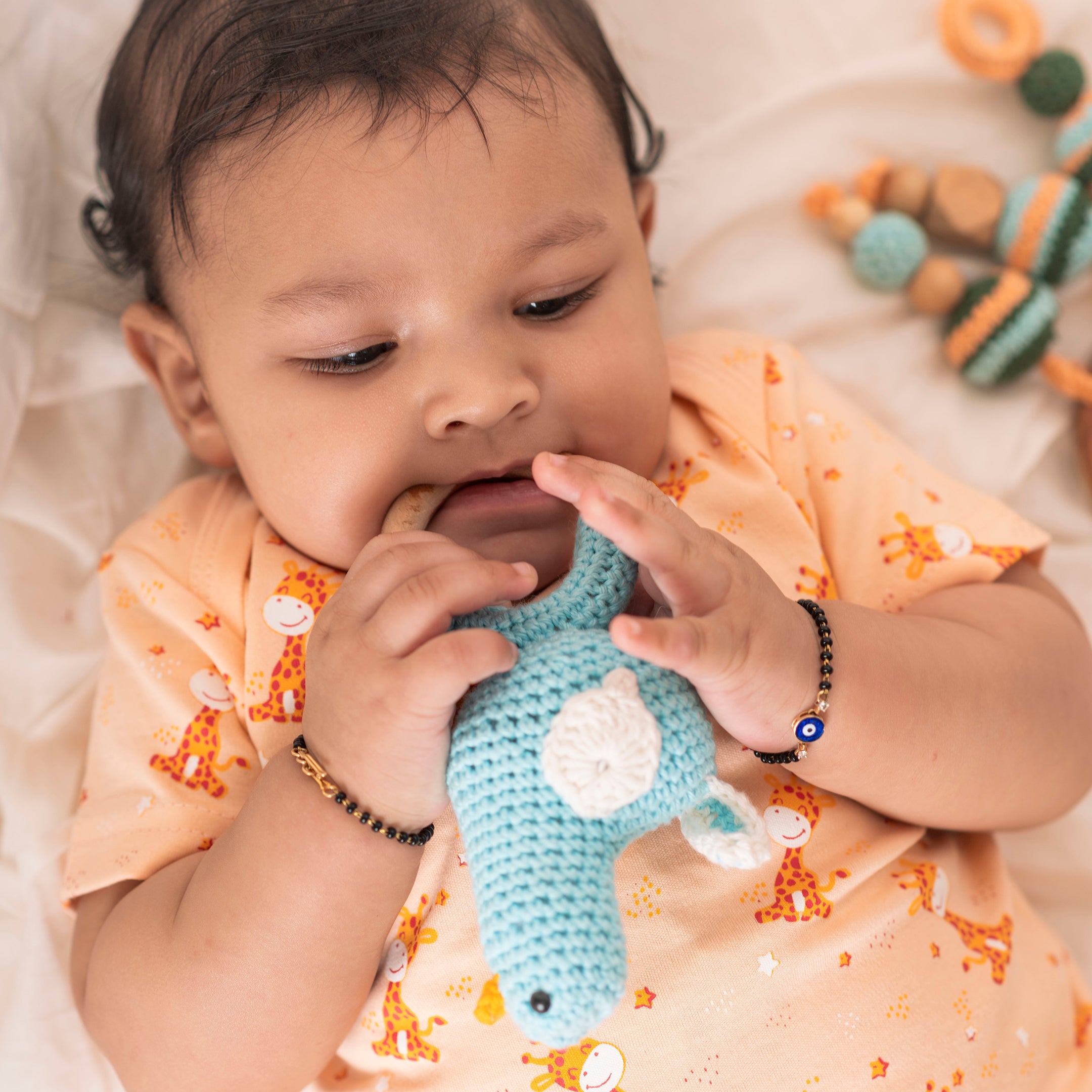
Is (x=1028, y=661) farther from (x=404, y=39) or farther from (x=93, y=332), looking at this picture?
(x=93, y=332)

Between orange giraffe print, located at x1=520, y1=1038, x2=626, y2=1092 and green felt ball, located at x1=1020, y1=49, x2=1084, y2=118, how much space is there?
4.41ft

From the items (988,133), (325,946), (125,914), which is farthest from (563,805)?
(988,133)

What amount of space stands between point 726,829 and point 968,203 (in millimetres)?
1047

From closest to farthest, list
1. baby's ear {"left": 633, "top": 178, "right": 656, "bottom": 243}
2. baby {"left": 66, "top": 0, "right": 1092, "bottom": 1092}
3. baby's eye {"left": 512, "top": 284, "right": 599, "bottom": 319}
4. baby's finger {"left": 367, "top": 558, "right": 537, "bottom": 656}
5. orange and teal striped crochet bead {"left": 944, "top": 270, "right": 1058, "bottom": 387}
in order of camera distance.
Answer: baby's finger {"left": 367, "top": 558, "right": 537, "bottom": 656} → baby {"left": 66, "top": 0, "right": 1092, "bottom": 1092} → baby's eye {"left": 512, "top": 284, "right": 599, "bottom": 319} → baby's ear {"left": 633, "top": 178, "right": 656, "bottom": 243} → orange and teal striped crochet bead {"left": 944, "top": 270, "right": 1058, "bottom": 387}

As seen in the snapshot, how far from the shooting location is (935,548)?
115 centimetres

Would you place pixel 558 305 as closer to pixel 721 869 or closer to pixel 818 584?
pixel 818 584

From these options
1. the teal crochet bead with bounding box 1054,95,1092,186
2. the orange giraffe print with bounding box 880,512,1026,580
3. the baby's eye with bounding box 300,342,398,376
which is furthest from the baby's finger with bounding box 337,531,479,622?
the teal crochet bead with bounding box 1054,95,1092,186

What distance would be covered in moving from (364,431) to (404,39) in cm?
35

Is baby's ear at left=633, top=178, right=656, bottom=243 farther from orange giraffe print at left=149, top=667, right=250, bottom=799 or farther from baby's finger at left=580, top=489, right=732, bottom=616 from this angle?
orange giraffe print at left=149, top=667, right=250, bottom=799

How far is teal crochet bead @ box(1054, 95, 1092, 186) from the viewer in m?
1.44

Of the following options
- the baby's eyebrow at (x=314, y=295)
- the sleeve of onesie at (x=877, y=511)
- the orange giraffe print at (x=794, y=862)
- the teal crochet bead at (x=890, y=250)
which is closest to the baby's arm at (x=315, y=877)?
the baby's eyebrow at (x=314, y=295)

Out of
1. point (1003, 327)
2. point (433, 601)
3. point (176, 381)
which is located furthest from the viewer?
point (1003, 327)

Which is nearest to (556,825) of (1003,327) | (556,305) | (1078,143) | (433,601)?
(433,601)

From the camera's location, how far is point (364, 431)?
945mm
